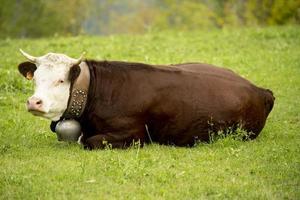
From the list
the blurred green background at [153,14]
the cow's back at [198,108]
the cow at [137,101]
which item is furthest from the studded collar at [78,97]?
the blurred green background at [153,14]

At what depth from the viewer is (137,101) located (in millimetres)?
9727

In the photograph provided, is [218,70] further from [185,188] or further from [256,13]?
[256,13]

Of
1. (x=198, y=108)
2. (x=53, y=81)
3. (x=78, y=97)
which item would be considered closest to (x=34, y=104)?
(x=53, y=81)

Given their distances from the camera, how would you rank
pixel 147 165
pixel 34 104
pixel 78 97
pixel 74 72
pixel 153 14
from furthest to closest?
pixel 153 14, pixel 78 97, pixel 74 72, pixel 34 104, pixel 147 165

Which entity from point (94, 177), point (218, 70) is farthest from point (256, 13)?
→ point (94, 177)

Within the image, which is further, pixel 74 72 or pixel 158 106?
pixel 158 106

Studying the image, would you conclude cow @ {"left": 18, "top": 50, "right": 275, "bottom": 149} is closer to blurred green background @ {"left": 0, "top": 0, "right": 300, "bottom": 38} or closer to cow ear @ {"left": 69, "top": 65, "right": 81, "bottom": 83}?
cow ear @ {"left": 69, "top": 65, "right": 81, "bottom": 83}

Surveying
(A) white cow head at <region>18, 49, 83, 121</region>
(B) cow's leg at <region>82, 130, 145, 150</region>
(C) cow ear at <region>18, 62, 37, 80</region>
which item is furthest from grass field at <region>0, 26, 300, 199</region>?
(C) cow ear at <region>18, 62, 37, 80</region>

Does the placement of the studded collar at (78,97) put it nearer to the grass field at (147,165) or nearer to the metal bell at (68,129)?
the metal bell at (68,129)

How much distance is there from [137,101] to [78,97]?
33.3 inches

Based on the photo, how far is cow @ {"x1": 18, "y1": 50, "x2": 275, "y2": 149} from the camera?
956 cm

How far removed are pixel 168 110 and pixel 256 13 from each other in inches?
1263

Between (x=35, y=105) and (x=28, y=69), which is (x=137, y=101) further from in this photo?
(x=28, y=69)

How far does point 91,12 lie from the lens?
6894cm
